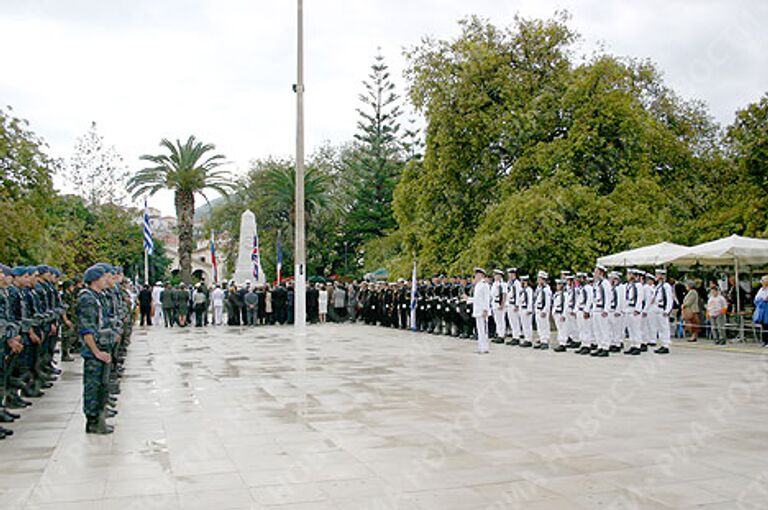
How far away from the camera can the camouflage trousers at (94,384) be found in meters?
8.43

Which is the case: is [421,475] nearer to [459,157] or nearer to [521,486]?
[521,486]

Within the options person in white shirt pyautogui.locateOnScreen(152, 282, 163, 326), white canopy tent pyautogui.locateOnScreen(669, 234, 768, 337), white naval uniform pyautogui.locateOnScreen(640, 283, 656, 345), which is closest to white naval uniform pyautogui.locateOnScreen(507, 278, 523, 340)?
white naval uniform pyautogui.locateOnScreen(640, 283, 656, 345)

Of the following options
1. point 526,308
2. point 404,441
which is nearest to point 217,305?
point 526,308

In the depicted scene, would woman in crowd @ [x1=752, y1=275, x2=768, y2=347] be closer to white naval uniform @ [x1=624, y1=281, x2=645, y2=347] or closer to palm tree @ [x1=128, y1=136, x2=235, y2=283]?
white naval uniform @ [x1=624, y1=281, x2=645, y2=347]

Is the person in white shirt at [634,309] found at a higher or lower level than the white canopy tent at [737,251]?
lower

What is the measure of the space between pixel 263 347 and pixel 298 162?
6113mm

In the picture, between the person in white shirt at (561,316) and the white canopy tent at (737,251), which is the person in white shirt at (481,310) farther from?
the white canopy tent at (737,251)

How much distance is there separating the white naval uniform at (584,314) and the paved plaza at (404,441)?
3.18 meters

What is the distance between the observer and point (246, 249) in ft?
125

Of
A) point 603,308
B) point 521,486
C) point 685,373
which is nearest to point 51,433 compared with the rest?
point 521,486

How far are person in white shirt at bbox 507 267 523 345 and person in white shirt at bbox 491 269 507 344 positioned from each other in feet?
1.12

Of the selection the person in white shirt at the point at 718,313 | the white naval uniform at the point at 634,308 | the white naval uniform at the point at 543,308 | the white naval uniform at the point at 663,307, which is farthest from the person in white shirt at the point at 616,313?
the person in white shirt at the point at 718,313

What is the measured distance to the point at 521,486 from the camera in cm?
620

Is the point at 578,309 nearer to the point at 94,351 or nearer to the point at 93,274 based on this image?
the point at 93,274
